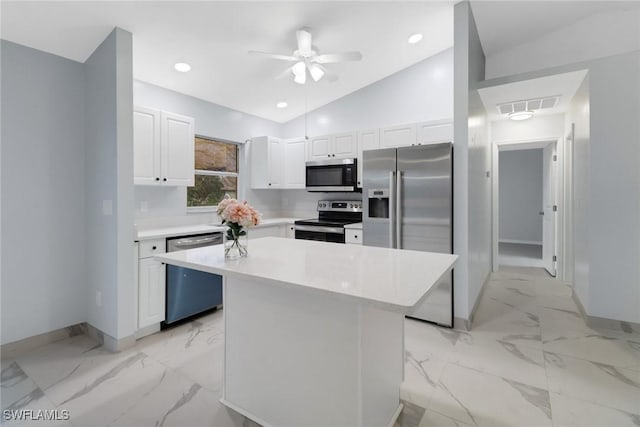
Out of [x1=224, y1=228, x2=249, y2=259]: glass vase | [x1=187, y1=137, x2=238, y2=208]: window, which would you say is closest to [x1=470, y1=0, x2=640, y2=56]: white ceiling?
[x1=224, y1=228, x2=249, y2=259]: glass vase

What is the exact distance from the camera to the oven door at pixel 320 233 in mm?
3982

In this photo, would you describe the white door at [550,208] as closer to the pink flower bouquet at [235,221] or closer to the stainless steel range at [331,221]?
the stainless steel range at [331,221]

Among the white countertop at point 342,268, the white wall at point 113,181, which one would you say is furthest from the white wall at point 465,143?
the white wall at point 113,181

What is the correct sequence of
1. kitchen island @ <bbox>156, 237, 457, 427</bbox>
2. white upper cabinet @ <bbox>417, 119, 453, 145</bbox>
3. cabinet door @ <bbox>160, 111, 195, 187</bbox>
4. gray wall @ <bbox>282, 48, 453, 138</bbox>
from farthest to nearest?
gray wall @ <bbox>282, 48, 453, 138</bbox>, white upper cabinet @ <bbox>417, 119, 453, 145</bbox>, cabinet door @ <bbox>160, 111, 195, 187</bbox>, kitchen island @ <bbox>156, 237, 457, 427</bbox>

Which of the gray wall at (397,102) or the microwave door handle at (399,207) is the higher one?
the gray wall at (397,102)

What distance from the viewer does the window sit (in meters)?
4.18

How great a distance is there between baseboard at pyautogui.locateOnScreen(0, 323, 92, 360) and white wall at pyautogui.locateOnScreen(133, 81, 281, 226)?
45.3 inches

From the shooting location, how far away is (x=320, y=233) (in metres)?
4.12

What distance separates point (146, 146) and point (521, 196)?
8.51m

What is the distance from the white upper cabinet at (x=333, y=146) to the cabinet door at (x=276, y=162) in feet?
1.55

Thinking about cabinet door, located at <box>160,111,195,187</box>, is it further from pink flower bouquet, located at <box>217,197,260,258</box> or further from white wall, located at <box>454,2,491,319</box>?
white wall, located at <box>454,2,491,319</box>

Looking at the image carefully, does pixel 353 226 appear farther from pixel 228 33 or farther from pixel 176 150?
pixel 228 33

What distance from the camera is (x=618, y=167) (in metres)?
2.87

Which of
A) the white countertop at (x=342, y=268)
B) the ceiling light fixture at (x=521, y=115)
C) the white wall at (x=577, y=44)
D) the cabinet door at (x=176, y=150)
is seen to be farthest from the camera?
the ceiling light fixture at (x=521, y=115)
